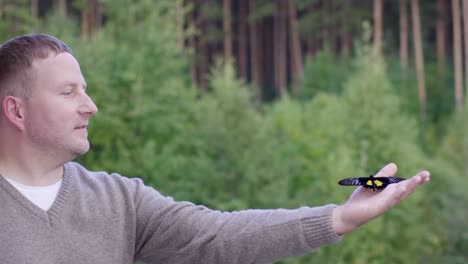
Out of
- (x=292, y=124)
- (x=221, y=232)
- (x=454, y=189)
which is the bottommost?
(x=454, y=189)

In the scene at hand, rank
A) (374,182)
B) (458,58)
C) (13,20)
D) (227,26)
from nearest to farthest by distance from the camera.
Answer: (374,182) < (13,20) < (458,58) < (227,26)

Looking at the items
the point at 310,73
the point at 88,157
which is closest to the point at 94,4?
the point at 310,73

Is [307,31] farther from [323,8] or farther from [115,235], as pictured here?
[115,235]

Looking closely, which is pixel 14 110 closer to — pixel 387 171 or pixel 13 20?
pixel 387 171

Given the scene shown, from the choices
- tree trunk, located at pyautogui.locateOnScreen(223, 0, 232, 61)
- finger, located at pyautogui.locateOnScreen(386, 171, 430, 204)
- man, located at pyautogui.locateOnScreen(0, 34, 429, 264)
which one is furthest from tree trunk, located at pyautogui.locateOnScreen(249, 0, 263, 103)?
finger, located at pyautogui.locateOnScreen(386, 171, 430, 204)

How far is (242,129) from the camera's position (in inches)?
908

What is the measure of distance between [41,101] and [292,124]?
27752 mm

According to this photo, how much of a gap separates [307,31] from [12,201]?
38433mm

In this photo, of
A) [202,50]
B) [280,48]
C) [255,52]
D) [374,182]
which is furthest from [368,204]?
[255,52]

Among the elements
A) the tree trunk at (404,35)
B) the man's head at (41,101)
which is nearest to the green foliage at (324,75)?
the tree trunk at (404,35)

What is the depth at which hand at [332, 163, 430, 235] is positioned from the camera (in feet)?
8.59

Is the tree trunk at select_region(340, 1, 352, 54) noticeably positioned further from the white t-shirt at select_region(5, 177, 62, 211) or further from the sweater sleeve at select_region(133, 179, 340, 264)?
the white t-shirt at select_region(5, 177, 62, 211)

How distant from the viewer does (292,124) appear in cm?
3053

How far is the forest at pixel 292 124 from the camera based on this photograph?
75.5ft
